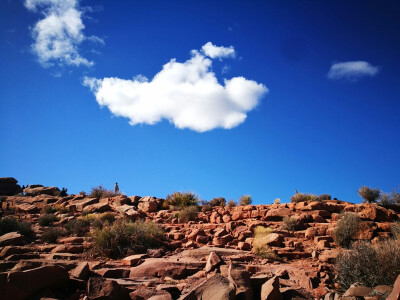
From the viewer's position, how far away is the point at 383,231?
12047 mm

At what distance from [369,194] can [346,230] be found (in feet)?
25.0

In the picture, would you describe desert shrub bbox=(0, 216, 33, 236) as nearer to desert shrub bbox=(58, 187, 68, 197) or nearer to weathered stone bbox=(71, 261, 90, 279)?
weathered stone bbox=(71, 261, 90, 279)

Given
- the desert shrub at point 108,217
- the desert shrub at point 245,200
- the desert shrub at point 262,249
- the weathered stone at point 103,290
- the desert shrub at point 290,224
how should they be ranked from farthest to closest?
the desert shrub at point 245,200
the desert shrub at point 108,217
the desert shrub at point 290,224
the desert shrub at point 262,249
the weathered stone at point 103,290

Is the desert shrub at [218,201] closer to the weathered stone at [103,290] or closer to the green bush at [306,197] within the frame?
the green bush at [306,197]

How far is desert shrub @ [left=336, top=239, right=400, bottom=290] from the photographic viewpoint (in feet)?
21.5

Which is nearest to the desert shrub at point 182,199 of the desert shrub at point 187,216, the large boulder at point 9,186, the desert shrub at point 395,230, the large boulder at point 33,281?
the desert shrub at point 187,216

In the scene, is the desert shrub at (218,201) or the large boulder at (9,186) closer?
the desert shrub at (218,201)

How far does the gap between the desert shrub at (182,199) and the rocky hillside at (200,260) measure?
869 mm

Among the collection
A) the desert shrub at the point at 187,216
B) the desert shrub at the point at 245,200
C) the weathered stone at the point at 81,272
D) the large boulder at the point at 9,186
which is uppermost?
the large boulder at the point at 9,186

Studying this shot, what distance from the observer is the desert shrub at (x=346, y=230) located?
11.1 m

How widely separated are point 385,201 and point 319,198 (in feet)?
11.6

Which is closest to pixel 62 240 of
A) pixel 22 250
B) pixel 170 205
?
pixel 22 250

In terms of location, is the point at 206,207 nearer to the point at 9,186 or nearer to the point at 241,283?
the point at 241,283

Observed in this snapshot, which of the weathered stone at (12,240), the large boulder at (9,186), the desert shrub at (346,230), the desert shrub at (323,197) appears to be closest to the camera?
the desert shrub at (346,230)
